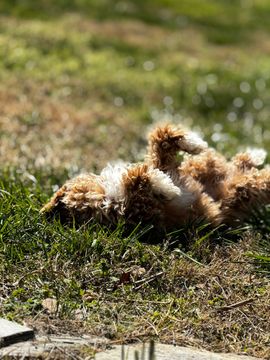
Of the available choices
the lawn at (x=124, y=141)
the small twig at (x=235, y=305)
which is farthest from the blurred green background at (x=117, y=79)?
the small twig at (x=235, y=305)

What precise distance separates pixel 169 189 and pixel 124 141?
14.4 feet

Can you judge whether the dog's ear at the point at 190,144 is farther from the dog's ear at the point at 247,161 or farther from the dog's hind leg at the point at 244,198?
the dog's ear at the point at 247,161

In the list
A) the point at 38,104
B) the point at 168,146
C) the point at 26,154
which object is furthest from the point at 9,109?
the point at 168,146

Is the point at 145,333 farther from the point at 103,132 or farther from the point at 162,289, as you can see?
the point at 103,132

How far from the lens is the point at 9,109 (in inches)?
365

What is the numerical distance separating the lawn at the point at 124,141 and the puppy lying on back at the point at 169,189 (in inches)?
4.5

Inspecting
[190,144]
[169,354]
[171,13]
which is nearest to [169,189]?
[190,144]

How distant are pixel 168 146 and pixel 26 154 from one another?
263 cm

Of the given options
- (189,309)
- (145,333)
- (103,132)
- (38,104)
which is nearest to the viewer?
(145,333)

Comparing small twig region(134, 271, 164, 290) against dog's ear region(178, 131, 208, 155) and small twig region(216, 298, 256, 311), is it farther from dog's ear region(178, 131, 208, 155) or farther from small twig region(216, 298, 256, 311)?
dog's ear region(178, 131, 208, 155)

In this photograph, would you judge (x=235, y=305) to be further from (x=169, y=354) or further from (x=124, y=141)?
(x=124, y=141)

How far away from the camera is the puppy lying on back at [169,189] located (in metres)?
4.71

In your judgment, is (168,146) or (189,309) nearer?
(189,309)

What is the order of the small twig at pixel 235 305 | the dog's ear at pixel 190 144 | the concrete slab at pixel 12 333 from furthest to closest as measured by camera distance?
the dog's ear at pixel 190 144
the small twig at pixel 235 305
the concrete slab at pixel 12 333
